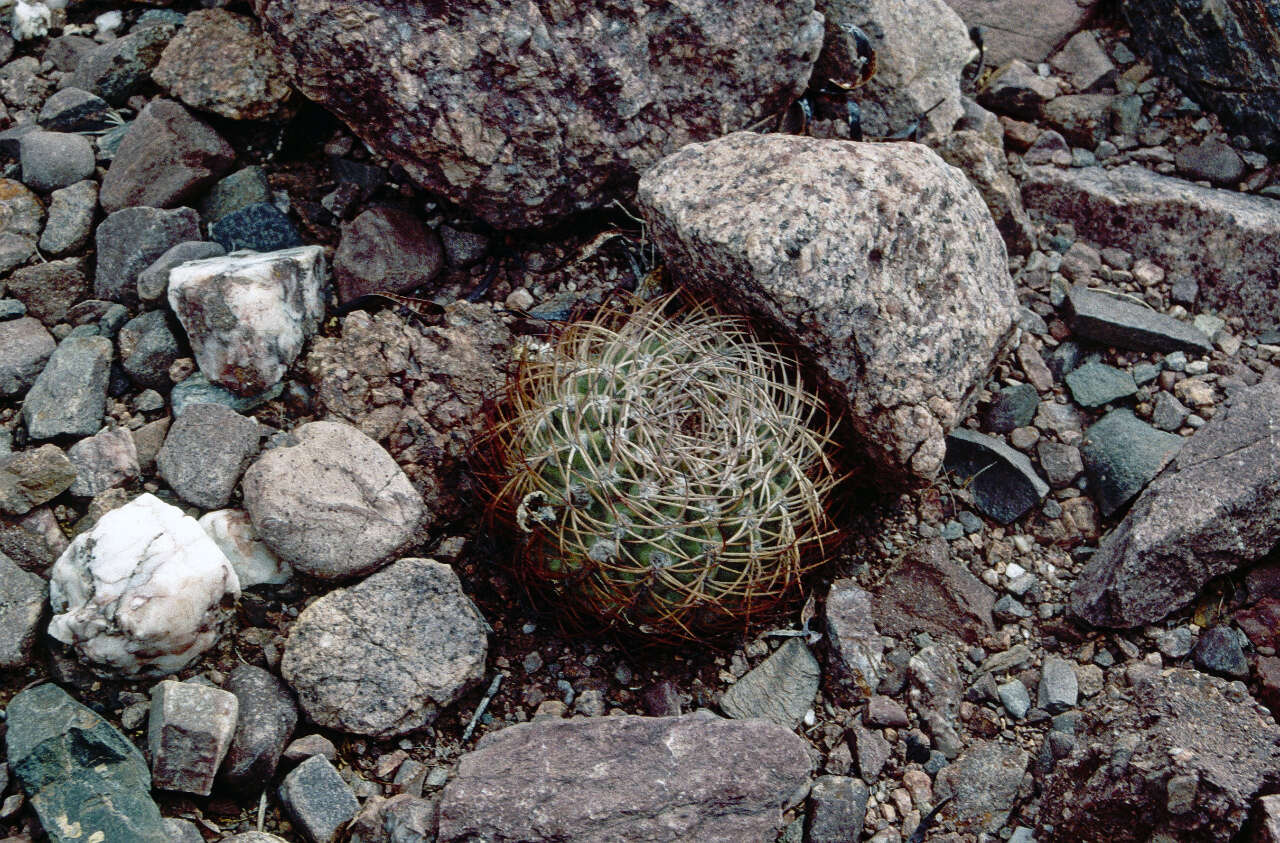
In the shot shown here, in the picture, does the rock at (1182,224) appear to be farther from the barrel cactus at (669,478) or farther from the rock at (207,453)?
the rock at (207,453)

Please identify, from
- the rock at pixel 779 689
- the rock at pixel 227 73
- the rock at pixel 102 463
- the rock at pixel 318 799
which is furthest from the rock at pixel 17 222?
the rock at pixel 779 689

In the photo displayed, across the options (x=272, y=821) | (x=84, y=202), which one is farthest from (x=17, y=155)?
(x=272, y=821)

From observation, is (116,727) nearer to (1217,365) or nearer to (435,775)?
(435,775)

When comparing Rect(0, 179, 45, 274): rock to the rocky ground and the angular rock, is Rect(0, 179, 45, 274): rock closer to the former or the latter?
the rocky ground

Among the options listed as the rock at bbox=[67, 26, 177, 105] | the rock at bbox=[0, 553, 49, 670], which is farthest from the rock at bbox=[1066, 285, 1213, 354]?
the rock at bbox=[67, 26, 177, 105]

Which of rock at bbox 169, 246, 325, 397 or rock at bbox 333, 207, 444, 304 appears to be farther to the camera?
rock at bbox 333, 207, 444, 304

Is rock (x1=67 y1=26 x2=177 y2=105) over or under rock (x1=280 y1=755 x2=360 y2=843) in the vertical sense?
over

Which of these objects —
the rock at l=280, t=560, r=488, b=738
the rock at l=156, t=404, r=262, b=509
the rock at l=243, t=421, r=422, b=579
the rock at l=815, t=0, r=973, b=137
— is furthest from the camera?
the rock at l=815, t=0, r=973, b=137
